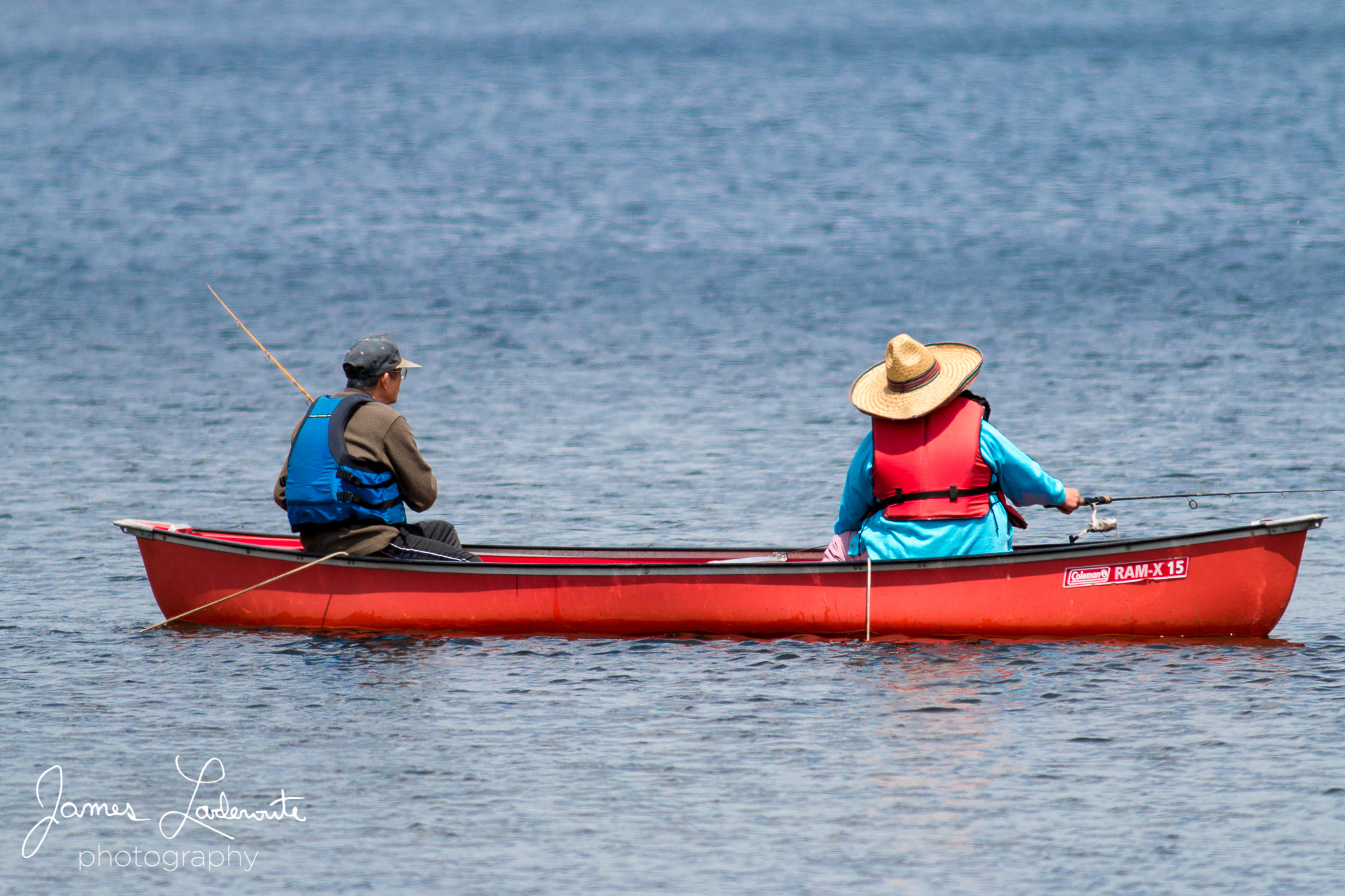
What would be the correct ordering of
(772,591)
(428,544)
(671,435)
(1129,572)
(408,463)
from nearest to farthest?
(1129,572)
(772,591)
(408,463)
(428,544)
(671,435)

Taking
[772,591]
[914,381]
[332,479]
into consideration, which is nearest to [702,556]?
[772,591]

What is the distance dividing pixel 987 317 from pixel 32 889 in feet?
64.2

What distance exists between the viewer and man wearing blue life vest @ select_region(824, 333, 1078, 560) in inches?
359

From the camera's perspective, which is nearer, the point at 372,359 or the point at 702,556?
the point at 372,359

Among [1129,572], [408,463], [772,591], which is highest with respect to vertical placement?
[408,463]

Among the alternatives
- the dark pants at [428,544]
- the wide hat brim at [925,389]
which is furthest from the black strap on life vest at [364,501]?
the wide hat brim at [925,389]

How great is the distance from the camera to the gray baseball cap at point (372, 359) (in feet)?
31.7

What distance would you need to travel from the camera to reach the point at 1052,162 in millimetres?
42594

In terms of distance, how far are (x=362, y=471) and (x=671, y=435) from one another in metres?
7.44

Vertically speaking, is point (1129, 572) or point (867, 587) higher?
→ point (1129, 572)

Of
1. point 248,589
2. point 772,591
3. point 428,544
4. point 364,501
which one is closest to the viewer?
point 772,591

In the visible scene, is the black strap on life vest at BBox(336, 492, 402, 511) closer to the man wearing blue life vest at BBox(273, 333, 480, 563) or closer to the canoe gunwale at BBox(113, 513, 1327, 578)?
the man wearing blue life vest at BBox(273, 333, 480, 563)

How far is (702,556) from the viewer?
1057 centimetres

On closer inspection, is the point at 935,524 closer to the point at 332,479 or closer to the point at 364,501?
the point at 364,501
